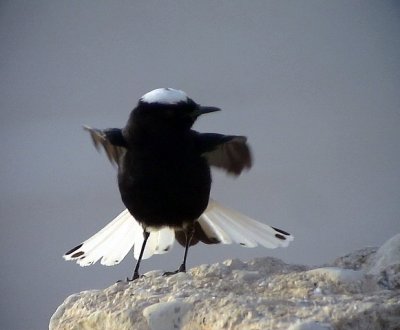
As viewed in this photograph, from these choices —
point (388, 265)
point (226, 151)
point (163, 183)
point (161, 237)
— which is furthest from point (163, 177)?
point (388, 265)

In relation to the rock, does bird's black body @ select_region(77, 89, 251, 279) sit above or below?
above

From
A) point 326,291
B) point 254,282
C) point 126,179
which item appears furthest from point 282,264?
point 126,179

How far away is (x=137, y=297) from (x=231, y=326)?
37 centimetres

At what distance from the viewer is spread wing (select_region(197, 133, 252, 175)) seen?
2541 millimetres

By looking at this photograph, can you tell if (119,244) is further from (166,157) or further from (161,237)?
(166,157)

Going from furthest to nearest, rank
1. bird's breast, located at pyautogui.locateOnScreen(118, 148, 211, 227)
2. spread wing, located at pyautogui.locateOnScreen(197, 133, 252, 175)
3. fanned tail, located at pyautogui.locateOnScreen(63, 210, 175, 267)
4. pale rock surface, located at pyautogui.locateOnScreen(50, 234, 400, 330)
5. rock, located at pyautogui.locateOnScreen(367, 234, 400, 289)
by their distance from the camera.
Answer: fanned tail, located at pyautogui.locateOnScreen(63, 210, 175, 267)
spread wing, located at pyautogui.locateOnScreen(197, 133, 252, 175)
bird's breast, located at pyautogui.locateOnScreen(118, 148, 211, 227)
rock, located at pyautogui.locateOnScreen(367, 234, 400, 289)
pale rock surface, located at pyautogui.locateOnScreen(50, 234, 400, 330)

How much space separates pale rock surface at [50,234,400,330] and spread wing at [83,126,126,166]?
2.43 ft

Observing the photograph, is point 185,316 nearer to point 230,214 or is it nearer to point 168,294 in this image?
point 168,294

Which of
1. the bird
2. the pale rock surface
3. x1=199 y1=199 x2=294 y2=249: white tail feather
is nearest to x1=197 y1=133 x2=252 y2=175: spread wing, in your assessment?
the bird

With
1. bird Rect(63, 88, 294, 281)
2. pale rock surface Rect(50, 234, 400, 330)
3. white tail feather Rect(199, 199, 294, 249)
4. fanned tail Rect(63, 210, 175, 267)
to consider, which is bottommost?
fanned tail Rect(63, 210, 175, 267)

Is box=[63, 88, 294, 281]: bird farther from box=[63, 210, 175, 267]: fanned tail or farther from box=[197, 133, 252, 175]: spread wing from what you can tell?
box=[63, 210, 175, 267]: fanned tail

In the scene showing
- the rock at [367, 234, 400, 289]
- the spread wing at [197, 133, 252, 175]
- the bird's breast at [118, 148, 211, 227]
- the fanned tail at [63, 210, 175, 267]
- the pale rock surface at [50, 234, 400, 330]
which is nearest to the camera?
the pale rock surface at [50, 234, 400, 330]

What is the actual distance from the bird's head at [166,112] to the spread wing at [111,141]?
8cm

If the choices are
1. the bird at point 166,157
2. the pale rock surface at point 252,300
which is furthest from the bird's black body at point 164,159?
the pale rock surface at point 252,300
